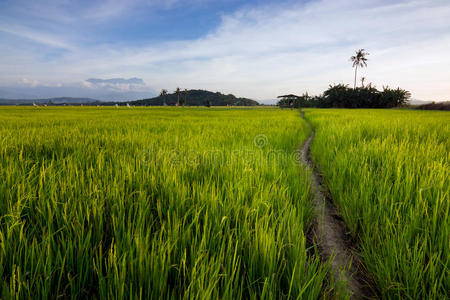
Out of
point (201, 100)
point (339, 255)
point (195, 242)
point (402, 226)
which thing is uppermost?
point (201, 100)

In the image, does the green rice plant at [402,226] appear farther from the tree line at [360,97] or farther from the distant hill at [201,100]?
the distant hill at [201,100]

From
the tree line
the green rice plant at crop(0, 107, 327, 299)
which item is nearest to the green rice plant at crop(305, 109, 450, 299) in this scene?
the green rice plant at crop(0, 107, 327, 299)

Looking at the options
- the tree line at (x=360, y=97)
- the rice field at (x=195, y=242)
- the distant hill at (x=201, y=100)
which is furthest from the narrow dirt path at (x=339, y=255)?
the distant hill at (x=201, y=100)

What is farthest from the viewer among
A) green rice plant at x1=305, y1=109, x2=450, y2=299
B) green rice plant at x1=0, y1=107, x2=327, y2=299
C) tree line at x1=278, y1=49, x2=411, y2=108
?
tree line at x1=278, y1=49, x2=411, y2=108

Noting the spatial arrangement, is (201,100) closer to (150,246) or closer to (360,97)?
(360,97)

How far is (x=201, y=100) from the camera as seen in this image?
4176 inches

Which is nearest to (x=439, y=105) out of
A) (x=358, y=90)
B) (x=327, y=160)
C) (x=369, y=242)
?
(x=358, y=90)

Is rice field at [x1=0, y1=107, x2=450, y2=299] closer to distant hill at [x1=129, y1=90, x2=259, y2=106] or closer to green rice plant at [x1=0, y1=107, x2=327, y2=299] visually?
green rice plant at [x1=0, y1=107, x2=327, y2=299]

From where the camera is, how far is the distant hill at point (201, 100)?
101500 mm

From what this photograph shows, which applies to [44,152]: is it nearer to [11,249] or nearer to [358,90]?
[11,249]

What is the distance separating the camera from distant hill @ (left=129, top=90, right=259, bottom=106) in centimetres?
10150

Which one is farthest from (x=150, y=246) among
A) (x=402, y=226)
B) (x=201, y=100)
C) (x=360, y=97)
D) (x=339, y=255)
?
(x=201, y=100)

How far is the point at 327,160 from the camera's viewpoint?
107 inches

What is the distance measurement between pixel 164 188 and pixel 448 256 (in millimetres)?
1302
